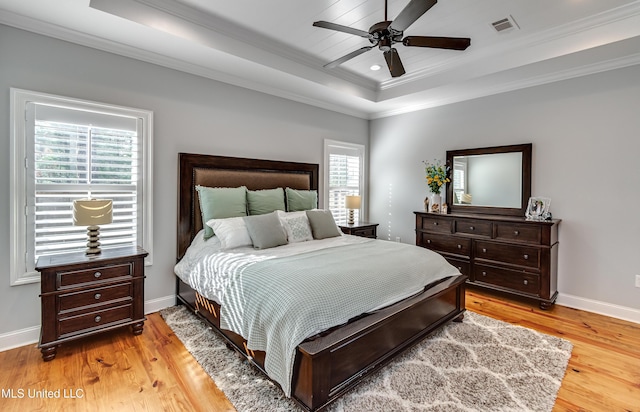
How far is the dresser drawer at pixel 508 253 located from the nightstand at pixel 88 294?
378 centimetres

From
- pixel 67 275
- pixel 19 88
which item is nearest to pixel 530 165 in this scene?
pixel 67 275

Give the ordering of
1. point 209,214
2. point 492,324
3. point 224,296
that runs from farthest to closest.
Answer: point 209,214
point 492,324
point 224,296

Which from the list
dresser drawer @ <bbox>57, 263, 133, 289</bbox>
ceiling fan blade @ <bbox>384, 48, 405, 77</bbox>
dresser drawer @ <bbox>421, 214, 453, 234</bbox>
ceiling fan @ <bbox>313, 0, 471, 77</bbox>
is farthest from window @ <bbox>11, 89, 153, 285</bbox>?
dresser drawer @ <bbox>421, 214, 453, 234</bbox>

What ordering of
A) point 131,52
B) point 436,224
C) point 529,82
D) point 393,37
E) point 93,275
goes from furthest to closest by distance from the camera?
point 436,224 < point 529,82 < point 131,52 < point 93,275 < point 393,37

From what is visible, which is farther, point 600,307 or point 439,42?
point 600,307

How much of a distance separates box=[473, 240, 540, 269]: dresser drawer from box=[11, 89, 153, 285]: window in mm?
3875

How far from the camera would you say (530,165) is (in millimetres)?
3807

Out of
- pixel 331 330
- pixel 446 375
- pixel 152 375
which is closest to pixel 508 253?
pixel 446 375

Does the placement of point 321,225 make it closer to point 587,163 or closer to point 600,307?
point 587,163

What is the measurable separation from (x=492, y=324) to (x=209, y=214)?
10.1 ft

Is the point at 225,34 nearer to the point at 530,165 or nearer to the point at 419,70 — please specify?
the point at 419,70

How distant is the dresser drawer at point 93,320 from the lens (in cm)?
238

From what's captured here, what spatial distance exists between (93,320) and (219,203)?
1479mm

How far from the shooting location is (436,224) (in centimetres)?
430
